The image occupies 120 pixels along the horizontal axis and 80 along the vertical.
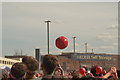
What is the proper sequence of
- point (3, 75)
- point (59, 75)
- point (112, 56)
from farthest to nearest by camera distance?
point (112, 56), point (3, 75), point (59, 75)

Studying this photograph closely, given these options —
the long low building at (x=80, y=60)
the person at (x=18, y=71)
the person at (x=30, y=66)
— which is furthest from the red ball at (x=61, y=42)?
the long low building at (x=80, y=60)

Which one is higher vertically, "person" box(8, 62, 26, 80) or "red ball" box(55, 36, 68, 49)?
"red ball" box(55, 36, 68, 49)

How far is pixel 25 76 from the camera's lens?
17.7ft

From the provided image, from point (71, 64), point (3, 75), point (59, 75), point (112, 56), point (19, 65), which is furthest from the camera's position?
point (112, 56)

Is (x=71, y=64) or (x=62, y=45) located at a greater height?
(x=62, y=45)

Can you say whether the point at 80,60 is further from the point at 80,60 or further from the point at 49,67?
the point at 49,67

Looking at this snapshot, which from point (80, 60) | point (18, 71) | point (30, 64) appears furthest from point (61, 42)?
point (80, 60)

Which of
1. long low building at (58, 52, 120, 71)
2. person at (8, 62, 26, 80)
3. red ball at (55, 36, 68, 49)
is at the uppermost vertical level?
red ball at (55, 36, 68, 49)

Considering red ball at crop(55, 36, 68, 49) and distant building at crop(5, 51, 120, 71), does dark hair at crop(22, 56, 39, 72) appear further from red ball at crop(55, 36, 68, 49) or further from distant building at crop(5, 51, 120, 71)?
distant building at crop(5, 51, 120, 71)

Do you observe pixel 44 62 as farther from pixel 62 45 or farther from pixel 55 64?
pixel 62 45

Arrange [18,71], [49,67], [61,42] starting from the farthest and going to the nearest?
[61,42] → [49,67] → [18,71]

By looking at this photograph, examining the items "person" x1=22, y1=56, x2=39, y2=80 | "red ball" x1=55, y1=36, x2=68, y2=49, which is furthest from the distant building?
"person" x1=22, y1=56, x2=39, y2=80

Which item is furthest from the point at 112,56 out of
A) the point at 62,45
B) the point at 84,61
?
the point at 62,45

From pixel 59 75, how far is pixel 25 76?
0.56 meters
